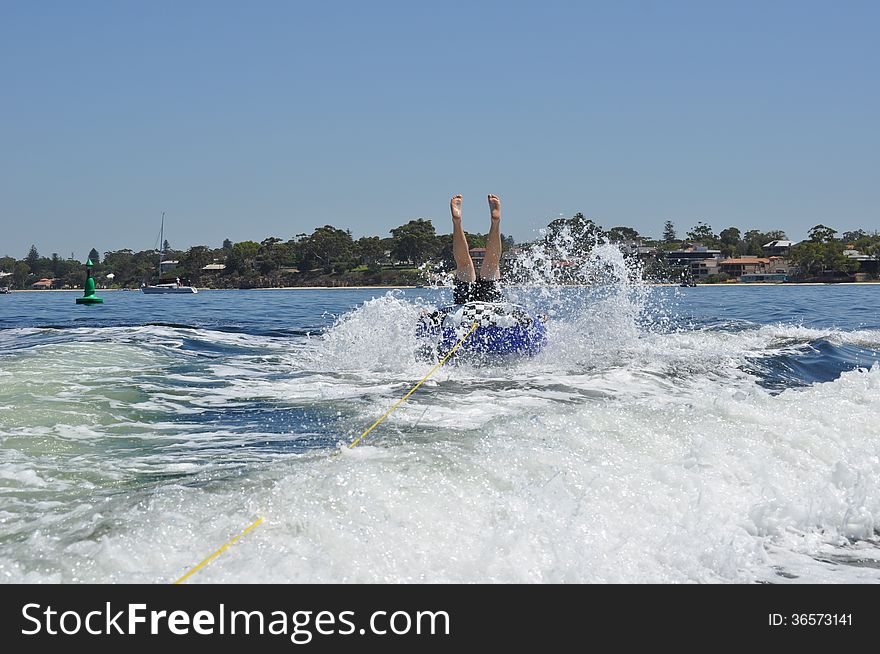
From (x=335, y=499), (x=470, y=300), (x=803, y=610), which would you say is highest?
(x=470, y=300)

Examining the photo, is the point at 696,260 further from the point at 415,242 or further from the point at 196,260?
the point at 196,260

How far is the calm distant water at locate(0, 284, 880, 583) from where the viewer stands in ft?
10.8

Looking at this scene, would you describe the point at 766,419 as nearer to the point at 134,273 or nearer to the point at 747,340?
the point at 747,340

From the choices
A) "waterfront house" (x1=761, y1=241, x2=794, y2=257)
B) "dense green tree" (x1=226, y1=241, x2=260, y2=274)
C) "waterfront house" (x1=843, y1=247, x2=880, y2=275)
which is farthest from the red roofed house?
"dense green tree" (x1=226, y1=241, x2=260, y2=274)

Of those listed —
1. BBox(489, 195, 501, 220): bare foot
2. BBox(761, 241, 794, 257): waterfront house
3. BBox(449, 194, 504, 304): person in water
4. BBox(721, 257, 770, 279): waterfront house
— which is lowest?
BBox(449, 194, 504, 304): person in water

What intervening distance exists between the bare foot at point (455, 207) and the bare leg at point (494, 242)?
46 centimetres

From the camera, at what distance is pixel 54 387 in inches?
291

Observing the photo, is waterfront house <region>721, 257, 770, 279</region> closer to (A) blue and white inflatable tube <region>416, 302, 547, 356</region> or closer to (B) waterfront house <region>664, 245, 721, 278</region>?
(B) waterfront house <region>664, 245, 721, 278</region>

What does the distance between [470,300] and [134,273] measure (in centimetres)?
11067

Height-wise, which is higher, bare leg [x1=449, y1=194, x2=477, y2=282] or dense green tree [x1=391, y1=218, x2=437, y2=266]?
dense green tree [x1=391, y1=218, x2=437, y2=266]

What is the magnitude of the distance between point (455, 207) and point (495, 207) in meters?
0.57

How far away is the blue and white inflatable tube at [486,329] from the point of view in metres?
9.92

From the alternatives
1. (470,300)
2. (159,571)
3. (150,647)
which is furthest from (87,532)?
(470,300)

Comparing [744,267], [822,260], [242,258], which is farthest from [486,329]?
[242,258]
